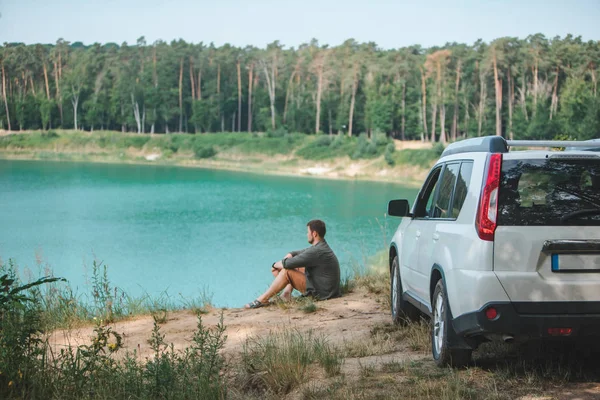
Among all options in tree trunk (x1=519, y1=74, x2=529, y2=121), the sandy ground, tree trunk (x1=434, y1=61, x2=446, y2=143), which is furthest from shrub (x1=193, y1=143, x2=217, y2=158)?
the sandy ground

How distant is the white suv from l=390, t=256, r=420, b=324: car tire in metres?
2.34

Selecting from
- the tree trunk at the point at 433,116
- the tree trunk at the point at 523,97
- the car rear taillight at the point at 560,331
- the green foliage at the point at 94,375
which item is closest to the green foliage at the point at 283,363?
the green foliage at the point at 94,375

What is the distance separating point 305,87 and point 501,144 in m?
107

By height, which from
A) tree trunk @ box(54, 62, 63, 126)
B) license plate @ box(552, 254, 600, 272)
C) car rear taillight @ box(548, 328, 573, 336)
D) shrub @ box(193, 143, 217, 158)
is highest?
tree trunk @ box(54, 62, 63, 126)

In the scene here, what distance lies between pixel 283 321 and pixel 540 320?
4659 millimetres

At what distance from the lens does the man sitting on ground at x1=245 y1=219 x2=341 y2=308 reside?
10234 mm

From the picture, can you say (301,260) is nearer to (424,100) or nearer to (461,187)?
(461,187)

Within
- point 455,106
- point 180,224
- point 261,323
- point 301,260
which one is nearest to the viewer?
point 261,323

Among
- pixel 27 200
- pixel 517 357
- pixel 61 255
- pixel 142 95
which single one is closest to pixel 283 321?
pixel 517 357

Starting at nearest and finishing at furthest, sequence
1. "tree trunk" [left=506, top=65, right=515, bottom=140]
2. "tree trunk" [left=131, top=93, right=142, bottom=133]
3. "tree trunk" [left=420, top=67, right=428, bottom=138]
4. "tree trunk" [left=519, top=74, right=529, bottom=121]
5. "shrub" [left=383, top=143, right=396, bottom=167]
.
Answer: "shrub" [left=383, top=143, right=396, bottom=167] → "tree trunk" [left=519, top=74, right=529, bottom=121] → "tree trunk" [left=506, top=65, right=515, bottom=140] → "tree trunk" [left=420, top=67, right=428, bottom=138] → "tree trunk" [left=131, top=93, right=142, bottom=133]

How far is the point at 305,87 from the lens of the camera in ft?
366

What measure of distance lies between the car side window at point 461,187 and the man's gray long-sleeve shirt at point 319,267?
4614mm

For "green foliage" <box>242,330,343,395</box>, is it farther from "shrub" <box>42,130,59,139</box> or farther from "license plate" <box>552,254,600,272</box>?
"shrub" <box>42,130,59,139</box>

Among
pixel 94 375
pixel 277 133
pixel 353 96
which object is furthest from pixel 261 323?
pixel 353 96
